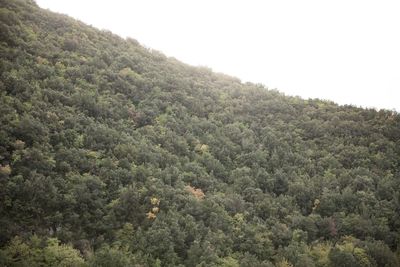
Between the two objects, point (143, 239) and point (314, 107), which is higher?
point (314, 107)

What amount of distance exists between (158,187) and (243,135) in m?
9.45

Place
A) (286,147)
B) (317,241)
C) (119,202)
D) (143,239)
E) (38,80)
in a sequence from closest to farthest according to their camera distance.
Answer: (143,239), (119,202), (317,241), (38,80), (286,147)

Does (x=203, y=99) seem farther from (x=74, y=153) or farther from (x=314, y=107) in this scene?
(x=74, y=153)

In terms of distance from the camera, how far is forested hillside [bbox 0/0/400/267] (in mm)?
16375

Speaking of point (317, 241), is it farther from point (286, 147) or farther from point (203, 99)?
point (203, 99)

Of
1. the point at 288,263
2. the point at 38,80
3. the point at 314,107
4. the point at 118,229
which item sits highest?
the point at 314,107

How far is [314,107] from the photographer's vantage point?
3189cm

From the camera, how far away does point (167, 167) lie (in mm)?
21625

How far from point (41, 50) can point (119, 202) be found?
14.1 m

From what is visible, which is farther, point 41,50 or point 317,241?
point 41,50

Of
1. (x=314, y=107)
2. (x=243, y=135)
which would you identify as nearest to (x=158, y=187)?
(x=243, y=135)

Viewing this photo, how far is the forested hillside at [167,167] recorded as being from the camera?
16375 mm

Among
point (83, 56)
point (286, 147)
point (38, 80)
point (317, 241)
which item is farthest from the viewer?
point (83, 56)

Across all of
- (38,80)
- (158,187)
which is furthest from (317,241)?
(38,80)
